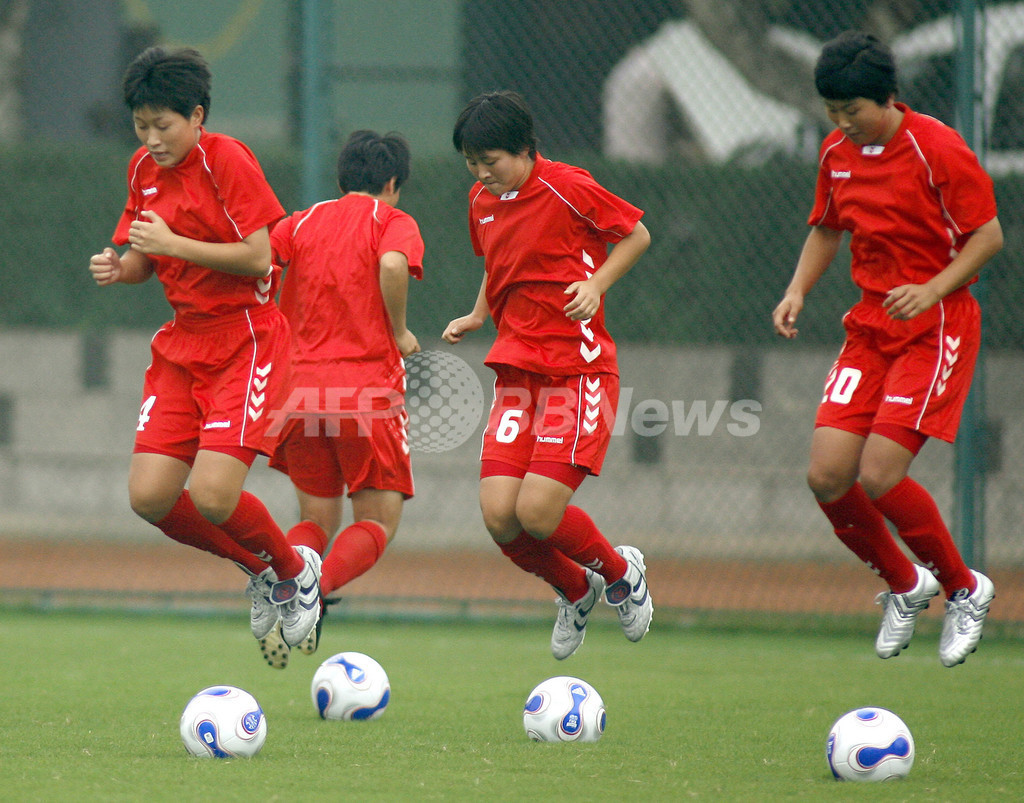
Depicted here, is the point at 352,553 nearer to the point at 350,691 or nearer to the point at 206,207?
the point at 350,691

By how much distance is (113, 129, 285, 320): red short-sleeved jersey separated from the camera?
496 centimetres

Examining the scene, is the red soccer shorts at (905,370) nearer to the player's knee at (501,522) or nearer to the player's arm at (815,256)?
the player's arm at (815,256)

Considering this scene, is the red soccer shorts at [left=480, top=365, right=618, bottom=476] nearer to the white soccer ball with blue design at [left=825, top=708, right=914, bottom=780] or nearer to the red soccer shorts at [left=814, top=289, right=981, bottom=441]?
the red soccer shorts at [left=814, top=289, right=981, bottom=441]

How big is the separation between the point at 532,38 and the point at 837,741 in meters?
6.94

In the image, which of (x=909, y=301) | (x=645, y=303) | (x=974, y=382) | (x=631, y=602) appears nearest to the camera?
(x=909, y=301)

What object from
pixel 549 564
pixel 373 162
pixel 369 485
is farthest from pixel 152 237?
pixel 549 564

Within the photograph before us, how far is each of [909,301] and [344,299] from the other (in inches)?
87.9

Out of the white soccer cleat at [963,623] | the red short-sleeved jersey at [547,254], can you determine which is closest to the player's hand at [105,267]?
the red short-sleeved jersey at [547,254]

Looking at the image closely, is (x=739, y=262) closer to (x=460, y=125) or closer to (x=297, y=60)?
(x=297, y=60)

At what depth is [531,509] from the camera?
5121 mm

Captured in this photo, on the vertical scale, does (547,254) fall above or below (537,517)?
above

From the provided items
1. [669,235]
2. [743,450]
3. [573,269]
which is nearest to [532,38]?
[669,235]

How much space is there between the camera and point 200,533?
5.30 meters

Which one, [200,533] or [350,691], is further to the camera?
[200,533]
